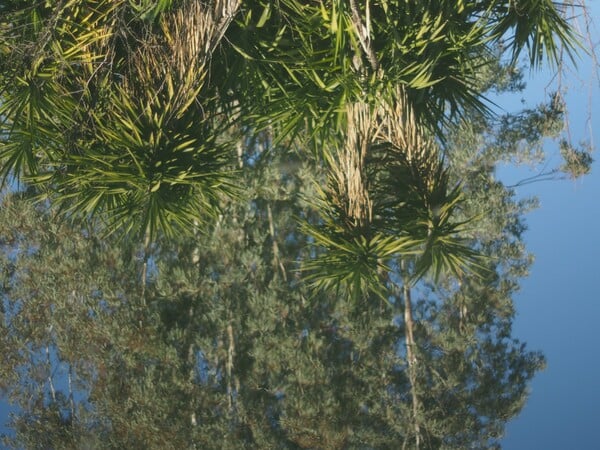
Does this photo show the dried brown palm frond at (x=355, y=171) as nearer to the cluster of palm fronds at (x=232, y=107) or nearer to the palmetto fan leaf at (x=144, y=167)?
the cluster of palm fronds at (x=232, y=107)

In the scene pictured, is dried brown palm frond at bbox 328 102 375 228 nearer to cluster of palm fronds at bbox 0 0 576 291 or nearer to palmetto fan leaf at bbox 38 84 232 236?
cluster of palm fronds at bbox 0 0 576 291

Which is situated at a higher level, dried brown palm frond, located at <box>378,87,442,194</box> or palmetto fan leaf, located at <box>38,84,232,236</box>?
dried brown palm frond, located at <box>378,87,442,194</box>

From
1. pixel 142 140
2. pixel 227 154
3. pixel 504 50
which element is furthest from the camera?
pixel 504 50

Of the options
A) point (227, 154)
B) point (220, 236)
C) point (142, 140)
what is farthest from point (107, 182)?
point (220, 236)

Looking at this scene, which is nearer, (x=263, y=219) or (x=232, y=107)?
(x=232, y=107)

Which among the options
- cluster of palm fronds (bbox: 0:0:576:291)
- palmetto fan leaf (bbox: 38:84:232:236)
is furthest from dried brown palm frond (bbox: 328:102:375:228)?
palmetto fan leaf (bbox: 38:84:232:236)

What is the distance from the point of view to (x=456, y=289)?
8.96 m

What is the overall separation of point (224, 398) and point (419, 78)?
4.31m

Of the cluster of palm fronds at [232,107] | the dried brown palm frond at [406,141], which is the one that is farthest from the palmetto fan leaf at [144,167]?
the dried brown palm frond at [406,141]

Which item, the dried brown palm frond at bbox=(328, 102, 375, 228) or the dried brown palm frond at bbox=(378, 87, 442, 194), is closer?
the dried brown palm frond at bbox=(328, 102, 375, 228)

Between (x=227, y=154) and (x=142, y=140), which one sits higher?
(x=227, y=154)

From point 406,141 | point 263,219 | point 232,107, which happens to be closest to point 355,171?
point 406,141

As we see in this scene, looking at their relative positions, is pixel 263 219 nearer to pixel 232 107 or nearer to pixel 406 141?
pixel 232 107

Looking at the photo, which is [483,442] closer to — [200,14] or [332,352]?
[332,352]
